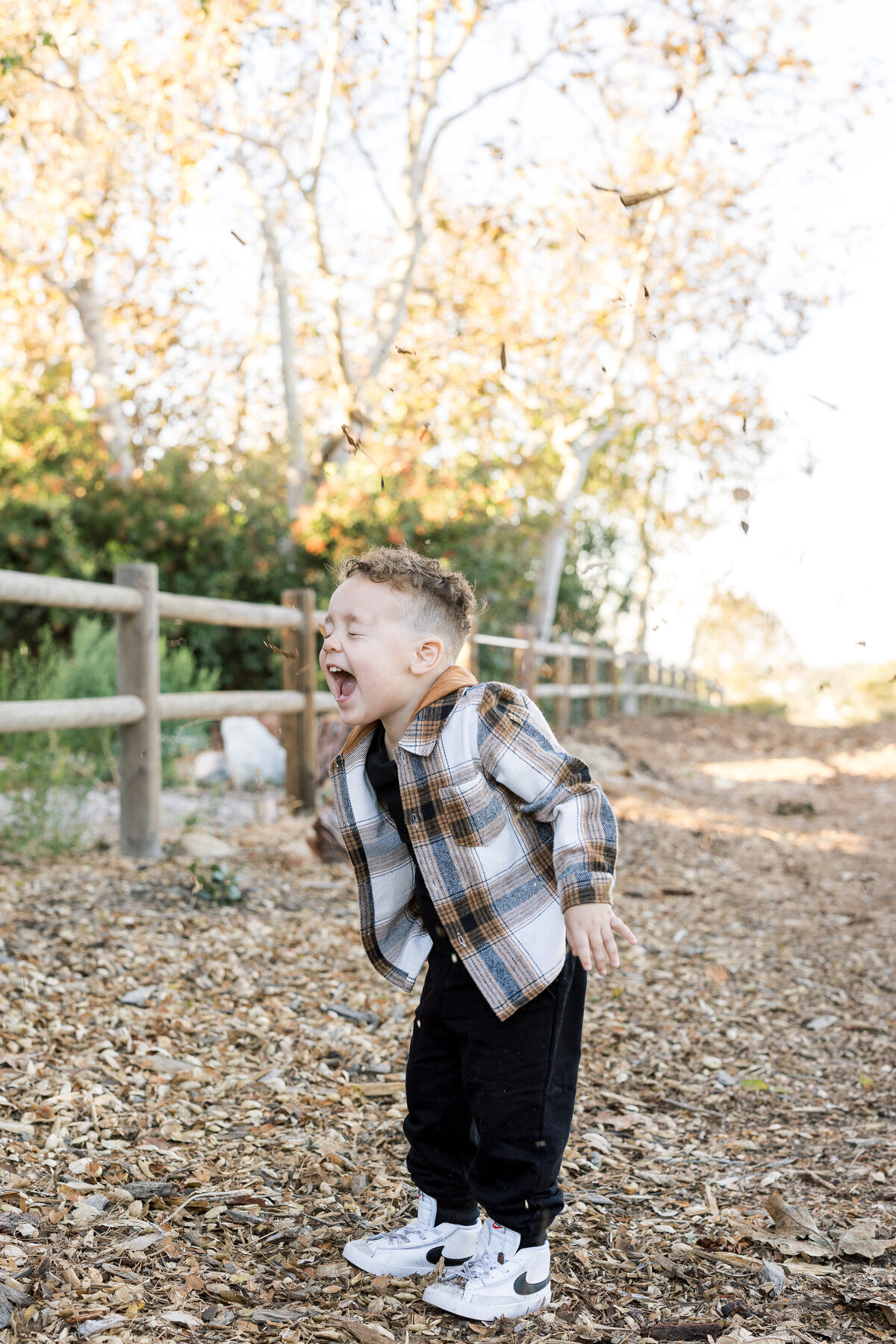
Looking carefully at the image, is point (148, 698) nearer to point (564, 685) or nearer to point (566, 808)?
point (566, 808)

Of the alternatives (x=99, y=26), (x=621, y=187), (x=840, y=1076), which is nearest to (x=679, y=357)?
(x=621, y=187)

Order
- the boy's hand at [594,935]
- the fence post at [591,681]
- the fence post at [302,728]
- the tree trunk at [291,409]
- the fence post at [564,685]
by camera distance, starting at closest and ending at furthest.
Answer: the boy's hand at [594,935] < the fence post at [302,728] < the tree trunk at [291,409] < the fence post at [564,685] < the fence post at [591,681]

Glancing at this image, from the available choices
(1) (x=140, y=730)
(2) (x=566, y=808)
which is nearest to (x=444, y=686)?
(2) (x=566, y=808)

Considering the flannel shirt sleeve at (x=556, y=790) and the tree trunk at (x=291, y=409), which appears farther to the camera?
the tree trunk at (x=291, y=409)

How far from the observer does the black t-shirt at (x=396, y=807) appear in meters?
1.87

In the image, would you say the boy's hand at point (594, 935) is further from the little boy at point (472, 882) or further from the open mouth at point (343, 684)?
the open mouth at point (343, 684)

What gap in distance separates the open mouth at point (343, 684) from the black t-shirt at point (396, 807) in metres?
0.15

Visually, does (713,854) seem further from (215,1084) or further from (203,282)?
(203,282)

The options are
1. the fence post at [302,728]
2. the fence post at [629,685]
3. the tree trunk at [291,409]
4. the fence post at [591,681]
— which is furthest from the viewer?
the fence post at [629,685]

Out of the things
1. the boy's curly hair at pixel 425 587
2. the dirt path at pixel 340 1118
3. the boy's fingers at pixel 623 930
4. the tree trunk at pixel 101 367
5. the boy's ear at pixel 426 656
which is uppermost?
the tree trunk at pixel 101 367

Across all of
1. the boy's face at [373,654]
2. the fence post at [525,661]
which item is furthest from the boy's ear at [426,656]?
the fence post at [525,661]

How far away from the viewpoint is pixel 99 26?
9.23 metres

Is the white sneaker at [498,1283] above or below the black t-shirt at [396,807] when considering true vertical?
below

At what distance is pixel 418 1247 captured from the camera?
1.90m
